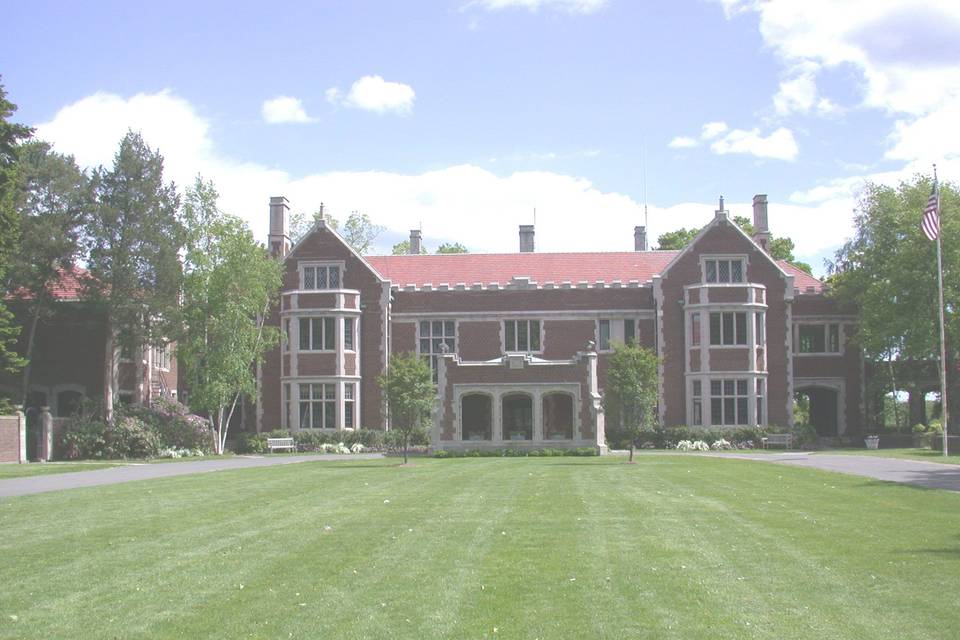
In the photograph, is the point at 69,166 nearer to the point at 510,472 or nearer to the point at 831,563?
the point at 510,472

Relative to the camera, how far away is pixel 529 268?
1960 inches

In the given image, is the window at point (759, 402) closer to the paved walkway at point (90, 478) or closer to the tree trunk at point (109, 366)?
the paved walkway at point (90, 478)

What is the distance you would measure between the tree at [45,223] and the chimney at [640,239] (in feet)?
95.0

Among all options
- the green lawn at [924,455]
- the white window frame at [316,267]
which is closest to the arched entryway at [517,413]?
the white window frame at [316,267]

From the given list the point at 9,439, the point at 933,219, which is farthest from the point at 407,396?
the point at 933,219

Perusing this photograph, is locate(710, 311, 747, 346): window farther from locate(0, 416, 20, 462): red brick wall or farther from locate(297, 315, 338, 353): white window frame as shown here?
locate(0, 416, 20, 462): red brick wall

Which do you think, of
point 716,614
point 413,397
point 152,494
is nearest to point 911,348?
point 413,397

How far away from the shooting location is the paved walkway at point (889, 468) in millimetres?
22047

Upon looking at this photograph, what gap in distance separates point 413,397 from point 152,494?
50.8 feet

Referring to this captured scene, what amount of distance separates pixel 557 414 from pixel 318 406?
10.8 metres

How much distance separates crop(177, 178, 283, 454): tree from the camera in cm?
4181

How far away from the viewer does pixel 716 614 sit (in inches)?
350

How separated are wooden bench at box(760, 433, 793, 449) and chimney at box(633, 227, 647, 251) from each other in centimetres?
1600

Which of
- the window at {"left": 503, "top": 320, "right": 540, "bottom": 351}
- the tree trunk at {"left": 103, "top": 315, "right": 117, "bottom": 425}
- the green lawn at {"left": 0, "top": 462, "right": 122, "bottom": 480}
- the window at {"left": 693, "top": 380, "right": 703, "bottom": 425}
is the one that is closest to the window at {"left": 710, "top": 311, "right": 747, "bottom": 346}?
the window at {"left": 693, "top": 380, "right": 703, "bottom": 425}
